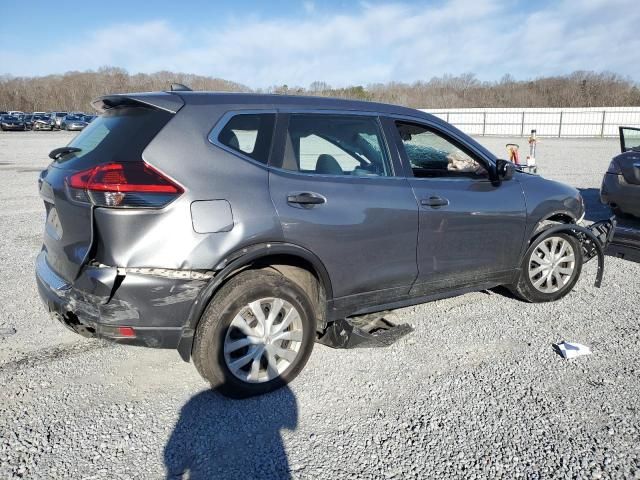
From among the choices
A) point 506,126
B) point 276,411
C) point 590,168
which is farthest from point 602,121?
point 276,411

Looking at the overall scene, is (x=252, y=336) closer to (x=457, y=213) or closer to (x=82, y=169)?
(x=82, y=169)

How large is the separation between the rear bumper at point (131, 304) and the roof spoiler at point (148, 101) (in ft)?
A: 3.22

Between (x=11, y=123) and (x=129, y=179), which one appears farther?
(x=11, y=123)

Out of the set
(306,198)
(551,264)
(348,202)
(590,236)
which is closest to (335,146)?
(348,202)

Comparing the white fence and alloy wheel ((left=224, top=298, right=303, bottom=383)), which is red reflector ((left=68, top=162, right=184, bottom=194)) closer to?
alloy wheel ((left=224, top=298, right=303, bottom=383))

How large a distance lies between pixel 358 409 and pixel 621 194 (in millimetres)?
5778

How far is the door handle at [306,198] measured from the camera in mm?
3154

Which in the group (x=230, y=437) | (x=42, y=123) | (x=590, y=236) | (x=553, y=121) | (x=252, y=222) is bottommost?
(x=230, y=437)

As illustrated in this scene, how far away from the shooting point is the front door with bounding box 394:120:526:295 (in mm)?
3789

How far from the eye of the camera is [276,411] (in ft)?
10.1

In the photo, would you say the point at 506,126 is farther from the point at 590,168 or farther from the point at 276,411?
the point at 276,411

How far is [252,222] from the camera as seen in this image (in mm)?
2990

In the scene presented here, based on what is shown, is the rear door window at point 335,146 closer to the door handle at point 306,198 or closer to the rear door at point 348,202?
the rear door at point 348,202

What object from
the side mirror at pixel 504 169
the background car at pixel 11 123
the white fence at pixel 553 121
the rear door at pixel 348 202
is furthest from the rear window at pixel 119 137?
the background car at pixel 11 123
